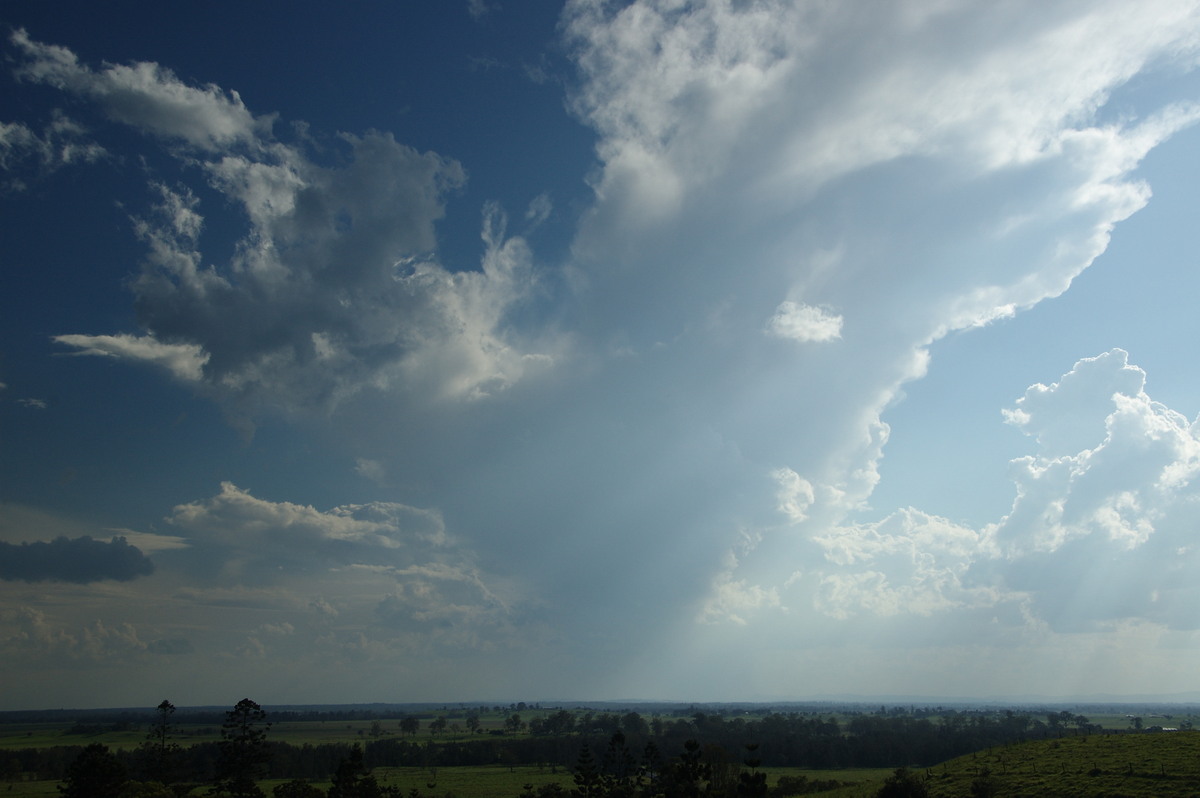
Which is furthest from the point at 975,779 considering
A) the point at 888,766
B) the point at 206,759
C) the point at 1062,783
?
the point at 206,759

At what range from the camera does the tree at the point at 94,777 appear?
73375 mm

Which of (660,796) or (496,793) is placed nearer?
(660,796)

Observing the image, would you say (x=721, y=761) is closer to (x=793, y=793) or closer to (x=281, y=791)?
(x=793, y=793)

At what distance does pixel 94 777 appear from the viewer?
73750mm

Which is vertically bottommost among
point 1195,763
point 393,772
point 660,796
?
point 393,772

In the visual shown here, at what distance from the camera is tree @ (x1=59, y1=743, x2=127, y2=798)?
73375 mm

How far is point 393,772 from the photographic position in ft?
646

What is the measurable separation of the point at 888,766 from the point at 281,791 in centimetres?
15732

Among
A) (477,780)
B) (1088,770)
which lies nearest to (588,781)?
(1088,770)

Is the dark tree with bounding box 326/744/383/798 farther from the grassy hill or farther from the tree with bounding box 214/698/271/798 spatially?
the grassy hill

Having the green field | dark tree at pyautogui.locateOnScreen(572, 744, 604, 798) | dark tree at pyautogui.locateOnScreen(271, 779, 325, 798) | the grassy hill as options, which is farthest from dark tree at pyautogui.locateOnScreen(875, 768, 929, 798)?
dark tree at pyautogui.locateOnScreen(271, 779, 325, 798)

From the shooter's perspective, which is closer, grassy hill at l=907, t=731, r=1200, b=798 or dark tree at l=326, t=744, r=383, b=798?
grassy hill at l=907, t=731, r=1200, b=798

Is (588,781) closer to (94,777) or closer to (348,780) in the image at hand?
(348,780)

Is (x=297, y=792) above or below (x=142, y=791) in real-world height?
below
